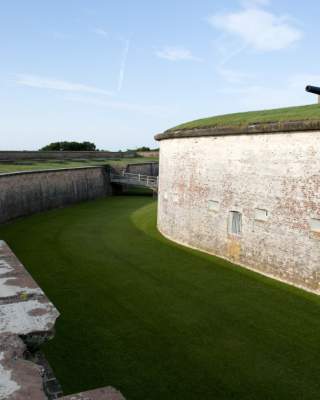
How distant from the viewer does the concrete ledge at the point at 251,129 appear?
1011 cm

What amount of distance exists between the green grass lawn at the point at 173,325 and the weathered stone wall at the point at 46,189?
6867 millimetres

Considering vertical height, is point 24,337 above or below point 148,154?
below

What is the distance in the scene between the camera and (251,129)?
467 inches

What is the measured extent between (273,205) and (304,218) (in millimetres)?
1122

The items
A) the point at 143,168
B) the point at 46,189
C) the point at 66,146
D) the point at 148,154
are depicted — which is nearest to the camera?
the point at 46,189

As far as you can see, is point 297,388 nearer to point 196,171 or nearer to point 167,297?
point 167,297

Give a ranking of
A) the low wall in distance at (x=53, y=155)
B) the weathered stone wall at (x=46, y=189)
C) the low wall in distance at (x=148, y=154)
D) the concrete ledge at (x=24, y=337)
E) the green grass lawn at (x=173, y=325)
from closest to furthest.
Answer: the concrete ledge at (x=24, y=337) < the green grass lawn at (x=173, y=325) < the weathered stone wall at (x=46, y=189) < the low wall in distance at (x=53, y=155) < the low wall in distance at (x=148, y=154)

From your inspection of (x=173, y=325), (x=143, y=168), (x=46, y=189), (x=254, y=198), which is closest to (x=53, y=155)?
(x=143, y=168)

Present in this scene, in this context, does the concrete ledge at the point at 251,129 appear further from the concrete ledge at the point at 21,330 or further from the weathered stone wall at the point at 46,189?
the weathered stone wall at the point at 46,189

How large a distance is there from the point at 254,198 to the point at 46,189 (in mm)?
16540

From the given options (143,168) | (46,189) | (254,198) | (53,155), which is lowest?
(46,189)

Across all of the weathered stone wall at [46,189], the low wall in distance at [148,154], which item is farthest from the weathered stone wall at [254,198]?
the low wall in distance at [148,154]

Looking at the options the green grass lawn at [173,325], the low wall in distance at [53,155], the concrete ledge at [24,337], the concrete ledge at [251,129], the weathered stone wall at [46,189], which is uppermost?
the concrete ledge at [251,129]

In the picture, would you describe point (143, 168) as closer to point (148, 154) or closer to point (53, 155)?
point (53, 155)
